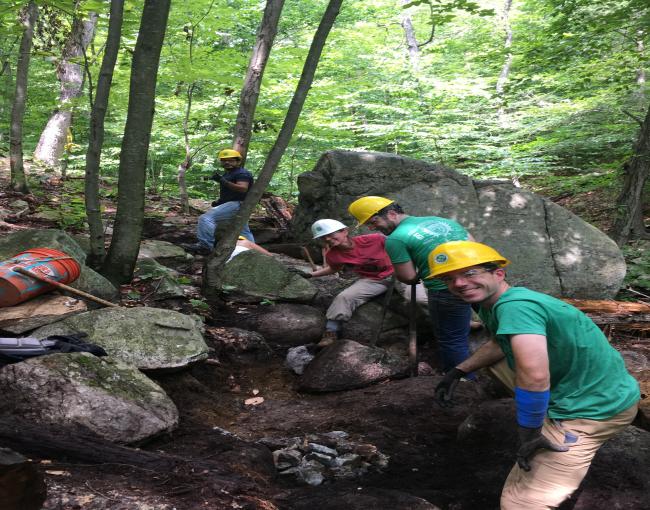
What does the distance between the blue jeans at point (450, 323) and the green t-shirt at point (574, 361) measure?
7.71 ft

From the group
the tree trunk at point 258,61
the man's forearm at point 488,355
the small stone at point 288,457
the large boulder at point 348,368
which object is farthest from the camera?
the tree trunk at point 258,61

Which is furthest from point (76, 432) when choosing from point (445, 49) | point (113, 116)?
point (445, 49)

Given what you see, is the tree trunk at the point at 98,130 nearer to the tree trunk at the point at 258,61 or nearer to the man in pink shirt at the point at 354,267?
the tree trunk at the point at 258,61

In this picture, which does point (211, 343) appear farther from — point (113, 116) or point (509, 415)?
point (113, 116)

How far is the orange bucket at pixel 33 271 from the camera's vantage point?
5.02 meters

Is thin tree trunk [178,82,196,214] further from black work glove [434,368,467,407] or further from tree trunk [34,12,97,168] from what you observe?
black work glove [434,368,467,407]

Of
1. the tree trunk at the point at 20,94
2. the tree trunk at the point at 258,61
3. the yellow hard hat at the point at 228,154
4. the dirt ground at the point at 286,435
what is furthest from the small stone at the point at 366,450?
the tree trunk at the point at 20,94

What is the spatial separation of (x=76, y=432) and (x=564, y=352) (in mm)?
2780

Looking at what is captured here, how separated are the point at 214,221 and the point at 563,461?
675 centimetres

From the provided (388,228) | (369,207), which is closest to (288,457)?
(388,228)

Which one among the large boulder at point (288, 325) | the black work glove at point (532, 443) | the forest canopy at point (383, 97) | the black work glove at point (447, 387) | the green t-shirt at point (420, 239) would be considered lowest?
the large boulder at point (288, 325)

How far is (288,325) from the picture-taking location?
6.42 metres

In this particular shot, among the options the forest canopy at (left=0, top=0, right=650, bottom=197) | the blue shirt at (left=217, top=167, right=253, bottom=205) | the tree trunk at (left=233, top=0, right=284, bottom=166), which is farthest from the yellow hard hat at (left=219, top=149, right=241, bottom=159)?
the forest canopy at (left=0, top=0, right=650, bottom=197)

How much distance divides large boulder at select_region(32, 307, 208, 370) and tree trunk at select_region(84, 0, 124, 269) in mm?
1677
